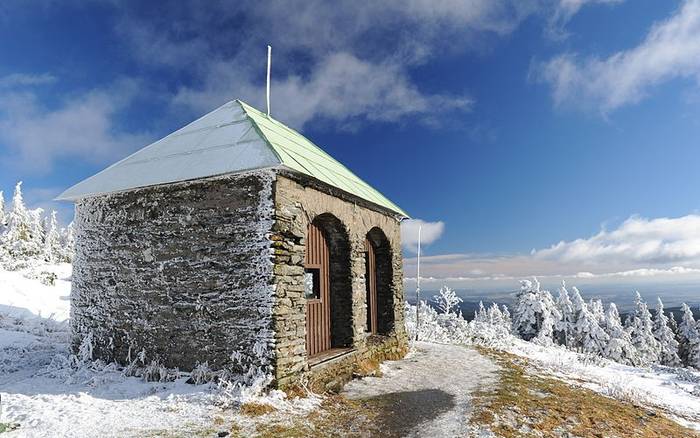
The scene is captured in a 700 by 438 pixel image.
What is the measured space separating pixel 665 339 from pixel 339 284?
49.4m

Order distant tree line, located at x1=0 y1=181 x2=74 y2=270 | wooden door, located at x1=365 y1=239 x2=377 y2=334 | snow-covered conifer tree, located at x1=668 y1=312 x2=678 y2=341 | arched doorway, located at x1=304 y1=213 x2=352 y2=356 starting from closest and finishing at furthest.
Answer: arched doorway, located at x1=304 y1=213 x2=352 y2=356 → wooden door, located at x1=365 y1=239 x2=377 y2=334 → distant tree line, located at x1=0 y1=181 x2=74 y2=270 → snow-covered conifer tree, located at x1=668 y1=312 x2=678 y2=341

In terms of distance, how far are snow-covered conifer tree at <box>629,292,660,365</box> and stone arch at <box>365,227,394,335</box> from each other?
3947cm

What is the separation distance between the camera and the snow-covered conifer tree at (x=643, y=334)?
42406mm

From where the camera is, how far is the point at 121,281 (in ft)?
28.9

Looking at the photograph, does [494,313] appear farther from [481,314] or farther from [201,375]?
[201,375]

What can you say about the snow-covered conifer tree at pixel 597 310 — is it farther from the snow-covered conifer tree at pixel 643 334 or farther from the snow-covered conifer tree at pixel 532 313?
the snow-covered conifer tree at pixel 532 313

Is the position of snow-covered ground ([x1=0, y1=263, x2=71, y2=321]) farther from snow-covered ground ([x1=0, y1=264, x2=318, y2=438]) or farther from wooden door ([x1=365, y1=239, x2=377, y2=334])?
wooden door ([x1=365, y1=239, x2=377, y2=334])

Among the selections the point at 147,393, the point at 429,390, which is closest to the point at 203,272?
the point at 147,393

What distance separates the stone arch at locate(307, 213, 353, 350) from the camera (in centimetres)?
1017

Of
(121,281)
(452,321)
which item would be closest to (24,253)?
(121,281)

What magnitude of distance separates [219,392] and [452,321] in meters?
22.8

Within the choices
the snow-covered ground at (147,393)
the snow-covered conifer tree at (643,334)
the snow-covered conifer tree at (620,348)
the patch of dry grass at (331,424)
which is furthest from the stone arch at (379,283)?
the snow-covered conifer tree at (643,334)

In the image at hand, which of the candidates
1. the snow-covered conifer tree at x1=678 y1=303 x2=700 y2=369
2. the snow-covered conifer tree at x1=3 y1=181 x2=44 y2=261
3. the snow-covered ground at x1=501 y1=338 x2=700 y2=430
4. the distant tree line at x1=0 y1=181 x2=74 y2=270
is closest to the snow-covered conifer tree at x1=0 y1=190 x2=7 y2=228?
the distant tree line at x1=0 y1=181 x2=74 y2=270

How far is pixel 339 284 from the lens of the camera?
33.9 ft
